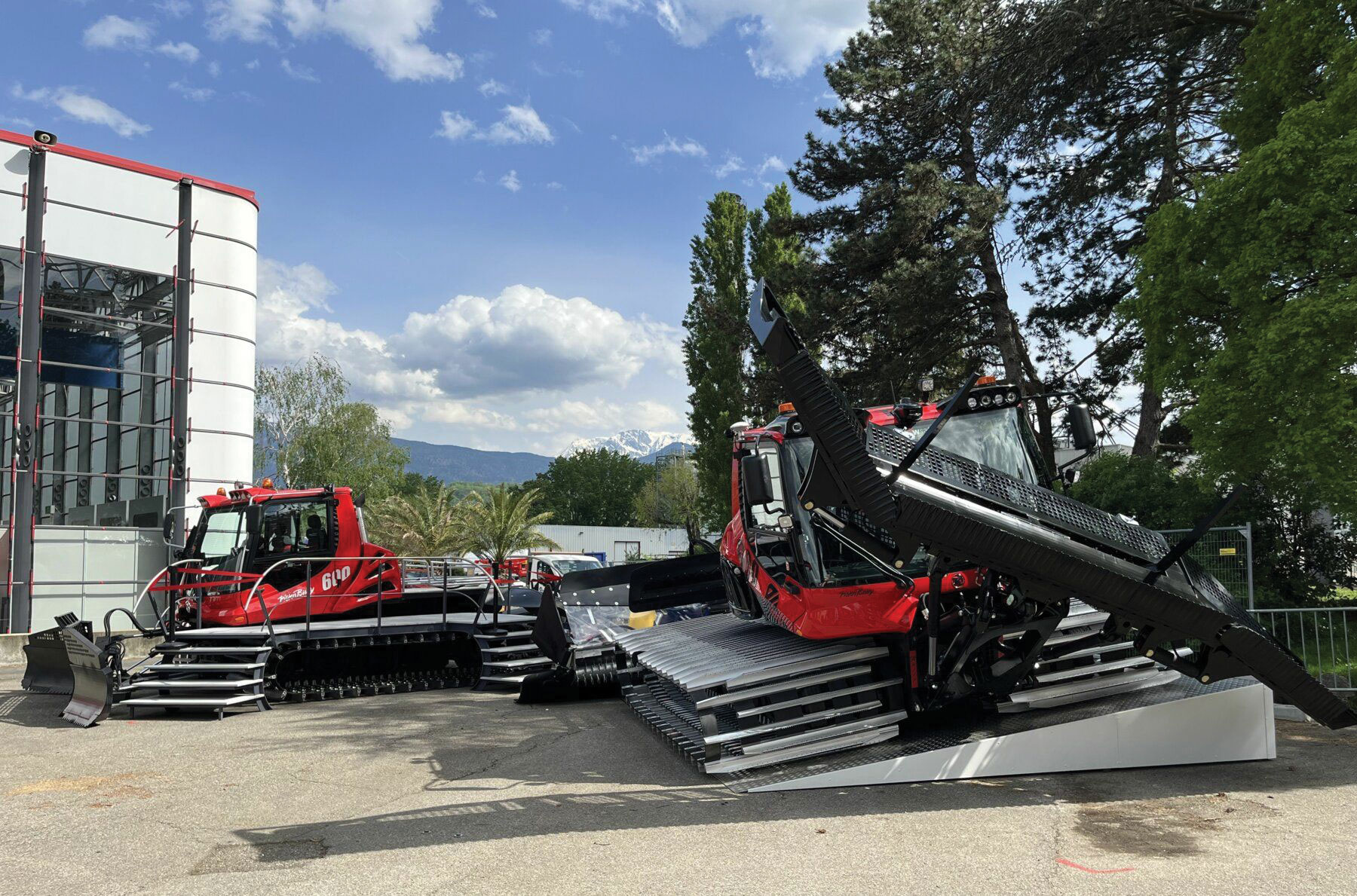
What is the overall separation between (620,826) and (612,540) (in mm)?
59450

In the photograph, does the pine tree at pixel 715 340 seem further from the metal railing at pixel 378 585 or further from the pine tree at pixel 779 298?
the metal railing at pixel 378 585

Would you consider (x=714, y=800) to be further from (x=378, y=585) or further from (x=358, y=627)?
(x=378, y=585)

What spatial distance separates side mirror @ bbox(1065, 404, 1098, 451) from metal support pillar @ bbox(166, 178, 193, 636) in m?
18.9

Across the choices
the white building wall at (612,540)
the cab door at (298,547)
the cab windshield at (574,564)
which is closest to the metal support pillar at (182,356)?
the cab windshield at (574,564)

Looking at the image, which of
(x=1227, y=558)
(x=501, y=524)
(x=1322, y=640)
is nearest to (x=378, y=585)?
(x=1227, y=558)

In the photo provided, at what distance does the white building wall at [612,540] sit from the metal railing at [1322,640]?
47.5m

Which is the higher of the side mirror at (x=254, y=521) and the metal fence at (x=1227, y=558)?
the side mirror at (x=254, y=521)

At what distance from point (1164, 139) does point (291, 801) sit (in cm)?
1658

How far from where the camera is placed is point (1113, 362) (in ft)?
67.7

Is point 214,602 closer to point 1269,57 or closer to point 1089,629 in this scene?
point 1089,629

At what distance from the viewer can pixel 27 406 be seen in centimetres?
1870

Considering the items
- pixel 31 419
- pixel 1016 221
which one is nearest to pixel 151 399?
pixel 31 419

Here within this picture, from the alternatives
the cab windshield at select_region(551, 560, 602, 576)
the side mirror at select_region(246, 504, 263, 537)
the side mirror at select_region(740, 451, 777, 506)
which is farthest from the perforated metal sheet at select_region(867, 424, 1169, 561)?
the cab windshield at select_region(551, 560, 602, 576)

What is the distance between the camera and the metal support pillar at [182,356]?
2062 centimetres
